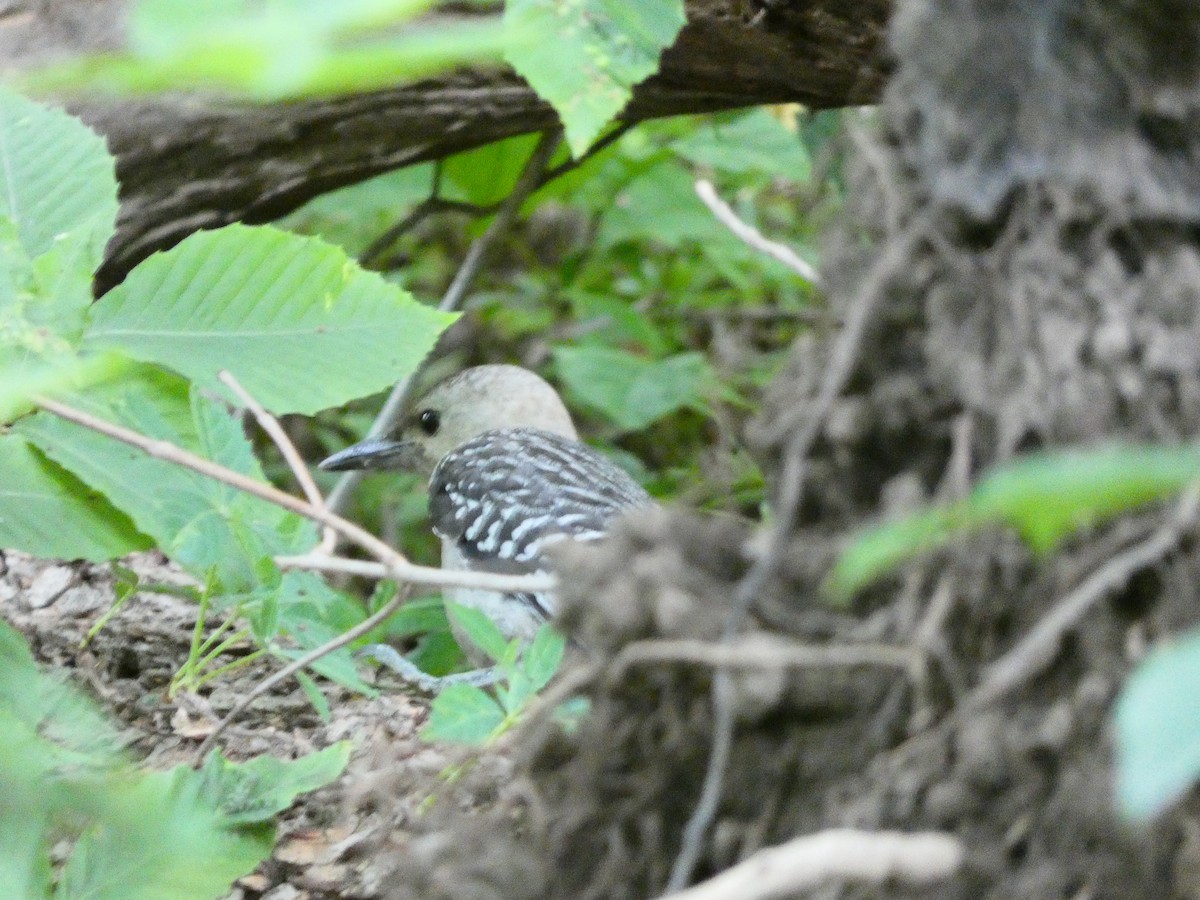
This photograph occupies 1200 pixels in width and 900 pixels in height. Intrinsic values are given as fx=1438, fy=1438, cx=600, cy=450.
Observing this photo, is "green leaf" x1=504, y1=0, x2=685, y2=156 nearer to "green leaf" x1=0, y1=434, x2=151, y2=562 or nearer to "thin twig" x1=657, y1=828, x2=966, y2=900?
"green leaf" x1=0, y1=434, x2=151, y2=562

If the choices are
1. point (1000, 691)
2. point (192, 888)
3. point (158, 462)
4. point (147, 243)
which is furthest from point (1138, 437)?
point (147, 243)

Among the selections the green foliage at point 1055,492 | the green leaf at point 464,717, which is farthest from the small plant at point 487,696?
the green foliage at point 1055,492

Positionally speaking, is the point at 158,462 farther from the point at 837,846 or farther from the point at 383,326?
the point at 837,846

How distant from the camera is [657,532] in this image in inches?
56.7

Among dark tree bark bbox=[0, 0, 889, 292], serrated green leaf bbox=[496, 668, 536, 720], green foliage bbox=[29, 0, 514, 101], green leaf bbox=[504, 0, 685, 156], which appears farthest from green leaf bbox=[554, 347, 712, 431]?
green foliage bbox=[29, 0, 514, 101]

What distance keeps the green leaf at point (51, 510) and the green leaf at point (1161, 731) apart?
204 cm

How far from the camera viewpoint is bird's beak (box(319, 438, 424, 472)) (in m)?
4.61

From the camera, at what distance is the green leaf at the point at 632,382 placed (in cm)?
456

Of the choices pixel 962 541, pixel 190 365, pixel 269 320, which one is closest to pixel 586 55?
pixel 269 320

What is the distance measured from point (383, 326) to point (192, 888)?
102cm

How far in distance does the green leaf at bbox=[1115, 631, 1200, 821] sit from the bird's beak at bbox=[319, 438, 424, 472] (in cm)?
391

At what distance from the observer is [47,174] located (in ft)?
8.24

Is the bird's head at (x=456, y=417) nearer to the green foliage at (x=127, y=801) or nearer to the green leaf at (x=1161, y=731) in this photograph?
the green foliage at (x=127, y=801)

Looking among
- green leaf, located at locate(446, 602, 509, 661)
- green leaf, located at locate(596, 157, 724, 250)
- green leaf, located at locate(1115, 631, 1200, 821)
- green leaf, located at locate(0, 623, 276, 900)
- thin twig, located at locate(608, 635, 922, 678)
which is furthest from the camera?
green leaf, located at locate(596, 157, 724, 250)
